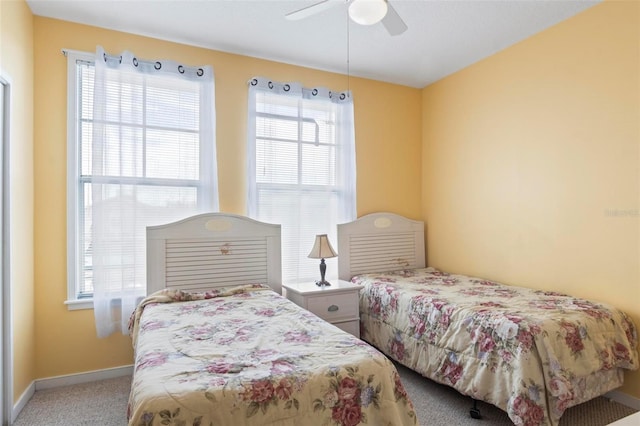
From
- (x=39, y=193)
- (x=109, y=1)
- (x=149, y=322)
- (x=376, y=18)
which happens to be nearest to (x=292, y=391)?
(x=149, y=322)

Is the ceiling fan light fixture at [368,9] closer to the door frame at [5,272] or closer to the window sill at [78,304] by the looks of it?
the door frame at [5,272]

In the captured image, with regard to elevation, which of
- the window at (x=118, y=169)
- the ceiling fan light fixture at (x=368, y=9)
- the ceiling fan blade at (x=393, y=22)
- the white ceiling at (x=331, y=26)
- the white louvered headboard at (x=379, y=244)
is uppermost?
the white ceiling at (x=331, y=26)

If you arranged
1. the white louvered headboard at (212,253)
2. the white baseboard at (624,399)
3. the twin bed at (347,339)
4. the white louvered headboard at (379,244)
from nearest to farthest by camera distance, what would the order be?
1. the twin bed at (347,339)
2. the white baseboard at (624,399)
3. the white louvered headboard at (212,253)
4. the white louvered headboard at (379,244)

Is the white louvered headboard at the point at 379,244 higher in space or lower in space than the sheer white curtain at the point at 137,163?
lower

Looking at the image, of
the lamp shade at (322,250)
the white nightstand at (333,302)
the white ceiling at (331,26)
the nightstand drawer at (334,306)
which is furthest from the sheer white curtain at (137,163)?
the nightstand drawer at (334,306)

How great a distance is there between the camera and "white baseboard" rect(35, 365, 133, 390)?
9.08 feet

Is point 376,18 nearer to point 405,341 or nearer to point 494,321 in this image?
point 494,321

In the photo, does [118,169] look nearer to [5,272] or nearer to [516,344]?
[5,272]

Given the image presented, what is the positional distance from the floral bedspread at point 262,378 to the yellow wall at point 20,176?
3.63ft

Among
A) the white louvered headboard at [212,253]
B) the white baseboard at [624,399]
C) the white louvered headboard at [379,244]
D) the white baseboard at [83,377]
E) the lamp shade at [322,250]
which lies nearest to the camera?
the white baseboard at [624,399]

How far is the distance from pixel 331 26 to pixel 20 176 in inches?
96.1

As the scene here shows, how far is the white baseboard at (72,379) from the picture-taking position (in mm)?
2618

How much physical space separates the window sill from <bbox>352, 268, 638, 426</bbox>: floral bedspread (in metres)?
2.34

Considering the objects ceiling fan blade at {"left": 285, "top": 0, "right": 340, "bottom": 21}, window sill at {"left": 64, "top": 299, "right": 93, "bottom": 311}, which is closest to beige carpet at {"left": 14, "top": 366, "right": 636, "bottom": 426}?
window sill at {"left": 64, "top": 299, "right": 93, "bottom": 311}
